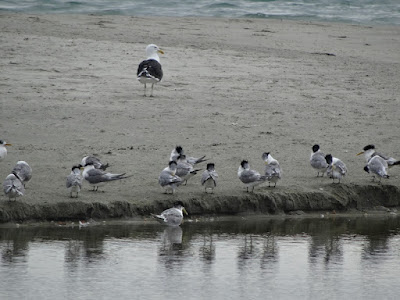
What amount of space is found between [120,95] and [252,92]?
2.74 meters

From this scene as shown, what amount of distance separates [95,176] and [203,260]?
2.49 meters

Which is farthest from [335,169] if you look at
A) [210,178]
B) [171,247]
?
[171,247]

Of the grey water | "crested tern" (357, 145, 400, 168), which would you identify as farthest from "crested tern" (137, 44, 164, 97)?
the grey water

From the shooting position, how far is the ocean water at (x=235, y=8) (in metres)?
27.1

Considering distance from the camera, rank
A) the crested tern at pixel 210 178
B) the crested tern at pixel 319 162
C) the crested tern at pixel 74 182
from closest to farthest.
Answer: the crested tern at pixel 74 182, the crested tern at pixel 210 178, the crested tern at pixel 319 162

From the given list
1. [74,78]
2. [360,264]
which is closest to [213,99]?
[74,78]

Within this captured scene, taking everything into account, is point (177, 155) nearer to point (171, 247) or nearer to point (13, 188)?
point (171, 247)

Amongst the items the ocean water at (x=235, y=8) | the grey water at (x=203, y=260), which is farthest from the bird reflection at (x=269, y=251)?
the ocean water at (x=235, y=8)

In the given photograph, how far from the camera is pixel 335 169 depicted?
41.4 ft

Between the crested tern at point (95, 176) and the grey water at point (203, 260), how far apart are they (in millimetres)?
778

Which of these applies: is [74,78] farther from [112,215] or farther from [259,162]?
[112,215]

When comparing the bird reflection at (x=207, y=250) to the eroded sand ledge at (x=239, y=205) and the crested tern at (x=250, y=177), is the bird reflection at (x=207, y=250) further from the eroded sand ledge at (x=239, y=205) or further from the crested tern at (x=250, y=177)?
the crested tern at (x=250, y=177)

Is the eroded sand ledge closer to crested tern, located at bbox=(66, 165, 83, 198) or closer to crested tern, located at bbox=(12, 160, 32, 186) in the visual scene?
crested tern, located at bbox=(66, 165, 83, 198)

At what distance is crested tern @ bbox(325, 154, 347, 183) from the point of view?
12.6 m
